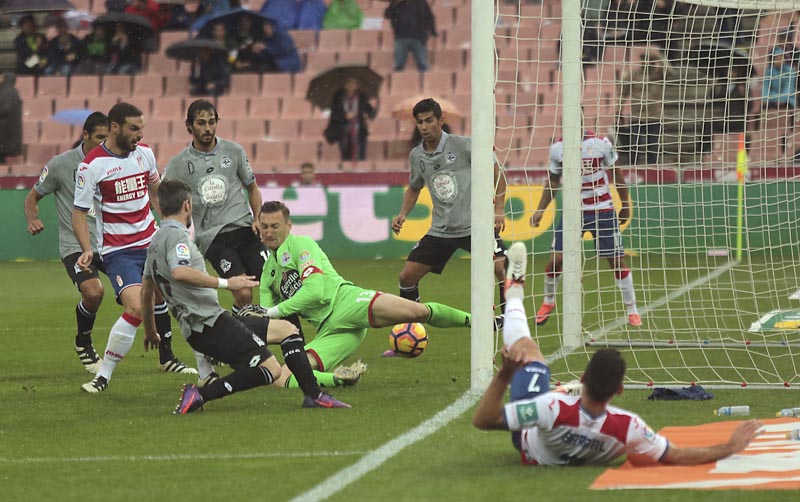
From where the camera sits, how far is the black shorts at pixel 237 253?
9.80 meters

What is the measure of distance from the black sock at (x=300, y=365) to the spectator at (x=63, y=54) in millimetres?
18735

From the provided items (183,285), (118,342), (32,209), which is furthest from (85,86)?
(183,285)

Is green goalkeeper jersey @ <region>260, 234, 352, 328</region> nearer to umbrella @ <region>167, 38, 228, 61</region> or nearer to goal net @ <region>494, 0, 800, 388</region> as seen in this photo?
goal net @ <region>494, 0, 800, 388</region>

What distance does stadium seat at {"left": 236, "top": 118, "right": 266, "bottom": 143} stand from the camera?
23953 millimetres

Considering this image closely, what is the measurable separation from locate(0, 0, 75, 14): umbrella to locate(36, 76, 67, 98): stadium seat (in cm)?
164

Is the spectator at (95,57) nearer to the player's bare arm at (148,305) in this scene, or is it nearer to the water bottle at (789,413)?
the player's bare arm at (148,305)

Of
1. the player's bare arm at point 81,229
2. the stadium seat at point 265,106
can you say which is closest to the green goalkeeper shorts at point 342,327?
the player's bare arm at point 81,229

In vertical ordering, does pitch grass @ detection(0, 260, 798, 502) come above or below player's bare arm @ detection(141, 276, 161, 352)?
below

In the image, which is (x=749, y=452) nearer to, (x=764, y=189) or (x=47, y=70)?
(x=764, y=189)

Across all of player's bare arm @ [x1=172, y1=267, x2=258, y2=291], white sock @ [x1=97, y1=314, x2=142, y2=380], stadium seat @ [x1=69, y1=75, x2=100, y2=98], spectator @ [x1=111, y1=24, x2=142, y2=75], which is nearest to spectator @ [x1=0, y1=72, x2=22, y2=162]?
stadium seat @ [x1=69, y1=75, x2=100, y2=98]

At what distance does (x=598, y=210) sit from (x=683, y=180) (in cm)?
468

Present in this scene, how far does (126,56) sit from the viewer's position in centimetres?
2539

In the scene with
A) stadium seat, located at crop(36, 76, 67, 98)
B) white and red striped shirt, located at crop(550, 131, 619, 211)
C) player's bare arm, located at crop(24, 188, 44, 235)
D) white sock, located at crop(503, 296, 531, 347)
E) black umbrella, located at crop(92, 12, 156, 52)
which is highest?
black umbrella, located at crop(92, 12, 156, 52)

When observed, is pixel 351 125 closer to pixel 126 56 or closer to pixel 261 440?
pixel 126 56
